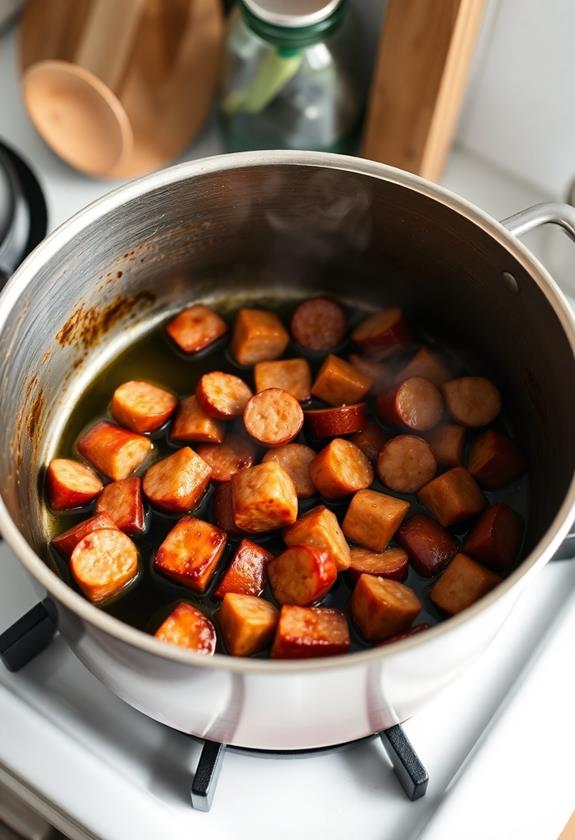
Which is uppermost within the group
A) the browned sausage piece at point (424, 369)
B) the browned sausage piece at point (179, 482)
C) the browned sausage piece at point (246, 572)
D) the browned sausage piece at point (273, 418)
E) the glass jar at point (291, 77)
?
the glass jar at point (291, 77)

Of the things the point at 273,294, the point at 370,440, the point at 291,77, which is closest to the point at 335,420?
the point at 370,440

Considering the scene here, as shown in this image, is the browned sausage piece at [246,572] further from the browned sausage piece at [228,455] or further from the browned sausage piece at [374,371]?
the browned sausage piece at [374,371]

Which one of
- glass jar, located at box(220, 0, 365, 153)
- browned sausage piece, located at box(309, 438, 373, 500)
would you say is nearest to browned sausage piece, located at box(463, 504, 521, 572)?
browned sausage piece, located at box(309, 438, 373, 500)

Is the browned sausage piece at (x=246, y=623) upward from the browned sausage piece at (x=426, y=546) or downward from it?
downward

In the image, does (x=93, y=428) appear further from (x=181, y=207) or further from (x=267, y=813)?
(x=267, y=813)

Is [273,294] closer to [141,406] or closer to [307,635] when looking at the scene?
[141,406]

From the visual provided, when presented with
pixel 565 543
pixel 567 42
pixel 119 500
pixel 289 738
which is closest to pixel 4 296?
pixel 119 500

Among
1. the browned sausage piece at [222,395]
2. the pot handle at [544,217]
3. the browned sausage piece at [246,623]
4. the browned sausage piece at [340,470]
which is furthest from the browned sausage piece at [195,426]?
the pot handle at [544,217]
